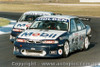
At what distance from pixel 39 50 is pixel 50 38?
0.54 m

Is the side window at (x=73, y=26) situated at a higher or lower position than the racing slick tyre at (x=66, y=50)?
higher

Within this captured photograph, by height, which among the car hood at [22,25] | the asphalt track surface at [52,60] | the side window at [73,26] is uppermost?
the side window at [73,26]

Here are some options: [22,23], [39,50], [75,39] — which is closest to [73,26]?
[75,39]

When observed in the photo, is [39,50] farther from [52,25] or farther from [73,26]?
[73,26]

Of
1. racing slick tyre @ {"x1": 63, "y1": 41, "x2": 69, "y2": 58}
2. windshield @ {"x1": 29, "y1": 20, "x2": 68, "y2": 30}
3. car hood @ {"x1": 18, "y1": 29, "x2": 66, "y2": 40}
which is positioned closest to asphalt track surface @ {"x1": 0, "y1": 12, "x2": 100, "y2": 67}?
racing slick tyre @ {"x1": 63, "y1": 41, "x2": 69, "y2": 58}

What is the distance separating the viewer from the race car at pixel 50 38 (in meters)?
10.9

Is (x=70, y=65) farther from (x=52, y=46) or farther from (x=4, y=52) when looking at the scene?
(x=4, y=52)

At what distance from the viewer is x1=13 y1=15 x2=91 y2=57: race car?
35.7 ft

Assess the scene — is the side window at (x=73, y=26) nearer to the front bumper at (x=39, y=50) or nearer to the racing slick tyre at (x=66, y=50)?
the racing slick tyre at (x=66, y=50)

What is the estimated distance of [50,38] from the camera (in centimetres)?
1100

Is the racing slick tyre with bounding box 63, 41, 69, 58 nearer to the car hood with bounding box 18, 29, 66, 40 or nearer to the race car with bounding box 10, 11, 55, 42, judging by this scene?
the car hood with bounding box 18, 29, 66, 40

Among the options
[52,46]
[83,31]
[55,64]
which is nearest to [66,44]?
[52,46]

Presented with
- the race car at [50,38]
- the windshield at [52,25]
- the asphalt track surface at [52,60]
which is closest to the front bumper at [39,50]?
the race car at [50,38]

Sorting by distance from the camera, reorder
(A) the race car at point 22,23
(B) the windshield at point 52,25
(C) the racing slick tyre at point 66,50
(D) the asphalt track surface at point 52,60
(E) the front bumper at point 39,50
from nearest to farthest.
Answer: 1. (D) the asphalt track surface at point 52,60
2. (E) the front bumper at point 39,50
3. (C) the racing slick tyre at point 66,50
4. (B) the windshield at point 52,25
5. (A) the race car at point 22,23
